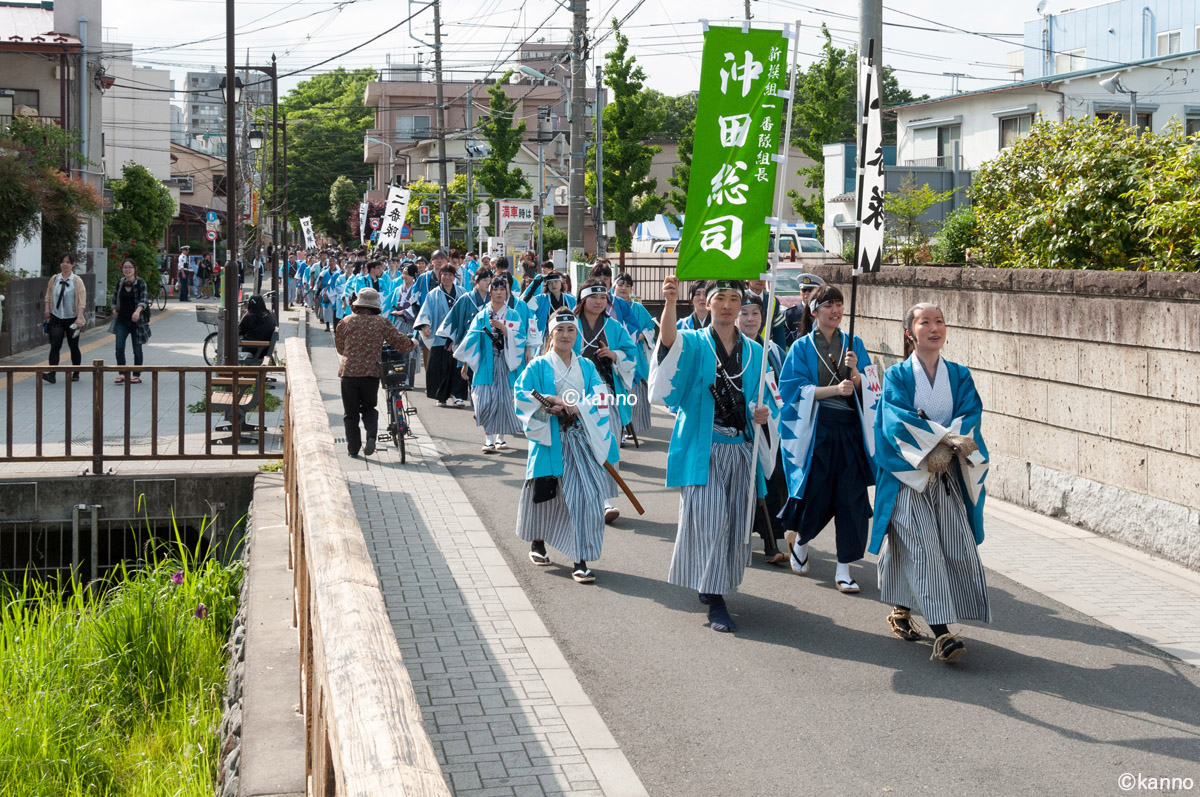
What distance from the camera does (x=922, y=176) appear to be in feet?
119

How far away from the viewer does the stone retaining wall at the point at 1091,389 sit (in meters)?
8.12

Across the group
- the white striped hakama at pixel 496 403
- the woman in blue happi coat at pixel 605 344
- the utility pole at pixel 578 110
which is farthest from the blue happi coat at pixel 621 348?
the utility pole at pixel 578 110

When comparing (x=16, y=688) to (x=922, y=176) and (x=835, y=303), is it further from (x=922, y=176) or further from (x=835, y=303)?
(x=922, y=176)

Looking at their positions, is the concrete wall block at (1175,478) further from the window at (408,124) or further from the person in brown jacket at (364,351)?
the window at (408,124)

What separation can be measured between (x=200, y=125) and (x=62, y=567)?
197204mm

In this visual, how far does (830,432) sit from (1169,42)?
142ft

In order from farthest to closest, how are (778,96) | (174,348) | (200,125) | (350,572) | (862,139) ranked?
(200,125)
(174,348)
(862,139)
(778,96)
(350,572)

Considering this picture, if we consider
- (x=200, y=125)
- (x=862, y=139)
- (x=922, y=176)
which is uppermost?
(x=200, y=125)

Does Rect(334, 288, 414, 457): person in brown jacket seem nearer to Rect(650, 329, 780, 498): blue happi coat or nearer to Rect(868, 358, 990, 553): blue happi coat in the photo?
Rect(650, 329, 780, 498): blue happi coat

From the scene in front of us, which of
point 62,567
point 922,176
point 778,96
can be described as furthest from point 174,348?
point 922,176

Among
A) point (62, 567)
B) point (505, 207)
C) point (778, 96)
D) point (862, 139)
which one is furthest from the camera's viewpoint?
point (505, 207)

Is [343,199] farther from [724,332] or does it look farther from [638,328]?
[724,332]

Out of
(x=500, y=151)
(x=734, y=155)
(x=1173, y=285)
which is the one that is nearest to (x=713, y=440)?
(x=734, y=155)

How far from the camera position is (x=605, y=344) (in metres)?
11.3
